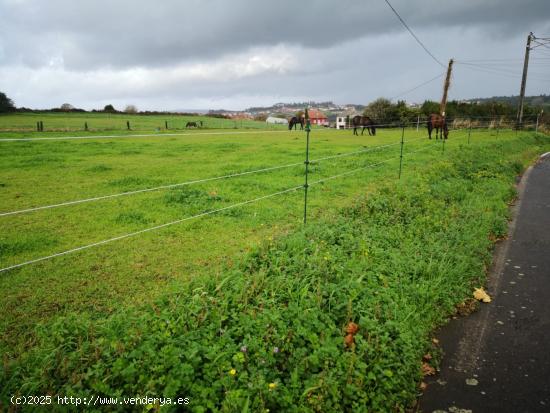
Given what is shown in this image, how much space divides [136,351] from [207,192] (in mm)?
6420

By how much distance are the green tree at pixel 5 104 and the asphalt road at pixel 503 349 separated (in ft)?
207

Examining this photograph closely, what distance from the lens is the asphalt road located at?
304cm

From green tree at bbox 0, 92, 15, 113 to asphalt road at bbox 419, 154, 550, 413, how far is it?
6297 centimetres

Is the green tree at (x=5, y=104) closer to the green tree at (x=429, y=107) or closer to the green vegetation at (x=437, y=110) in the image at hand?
the green vegetation at (x=437, y=110)

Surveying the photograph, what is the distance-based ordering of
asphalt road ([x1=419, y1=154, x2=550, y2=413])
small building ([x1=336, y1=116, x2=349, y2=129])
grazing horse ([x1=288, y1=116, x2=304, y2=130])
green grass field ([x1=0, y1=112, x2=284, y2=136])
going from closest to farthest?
1. asphalt road ([x1=419, y1=154, x2=550, y2=413])
2. green grass field ([x1=0, y1=112, x2=284, y2=136])
3. grazing horse ([x1=288, y1=116, x2=304, y2=130])
4. small building ([x1=336, y1=116, x2=349, y2=129])

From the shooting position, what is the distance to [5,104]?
51719 mm

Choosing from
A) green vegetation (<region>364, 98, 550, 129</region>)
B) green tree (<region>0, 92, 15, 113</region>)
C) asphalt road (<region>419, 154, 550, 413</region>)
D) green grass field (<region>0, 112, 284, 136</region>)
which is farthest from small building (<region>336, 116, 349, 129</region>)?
green tree (<region>0, 92, 15, 113</region>)

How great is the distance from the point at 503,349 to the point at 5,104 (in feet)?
214

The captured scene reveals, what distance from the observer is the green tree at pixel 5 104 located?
1998 inches

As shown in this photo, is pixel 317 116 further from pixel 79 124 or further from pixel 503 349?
pixel 503 349

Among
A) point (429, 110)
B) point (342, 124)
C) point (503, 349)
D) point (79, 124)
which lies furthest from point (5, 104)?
point (503, 349)

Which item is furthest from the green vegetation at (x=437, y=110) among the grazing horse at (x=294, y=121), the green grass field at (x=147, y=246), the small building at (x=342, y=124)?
the green grass field at (x=147, y=246)

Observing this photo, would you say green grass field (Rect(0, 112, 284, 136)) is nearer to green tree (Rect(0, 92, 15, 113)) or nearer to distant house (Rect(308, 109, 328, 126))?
green tree (Rect(0, 92, 15, 113))

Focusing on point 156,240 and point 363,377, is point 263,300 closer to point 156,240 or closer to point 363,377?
point 363,377
